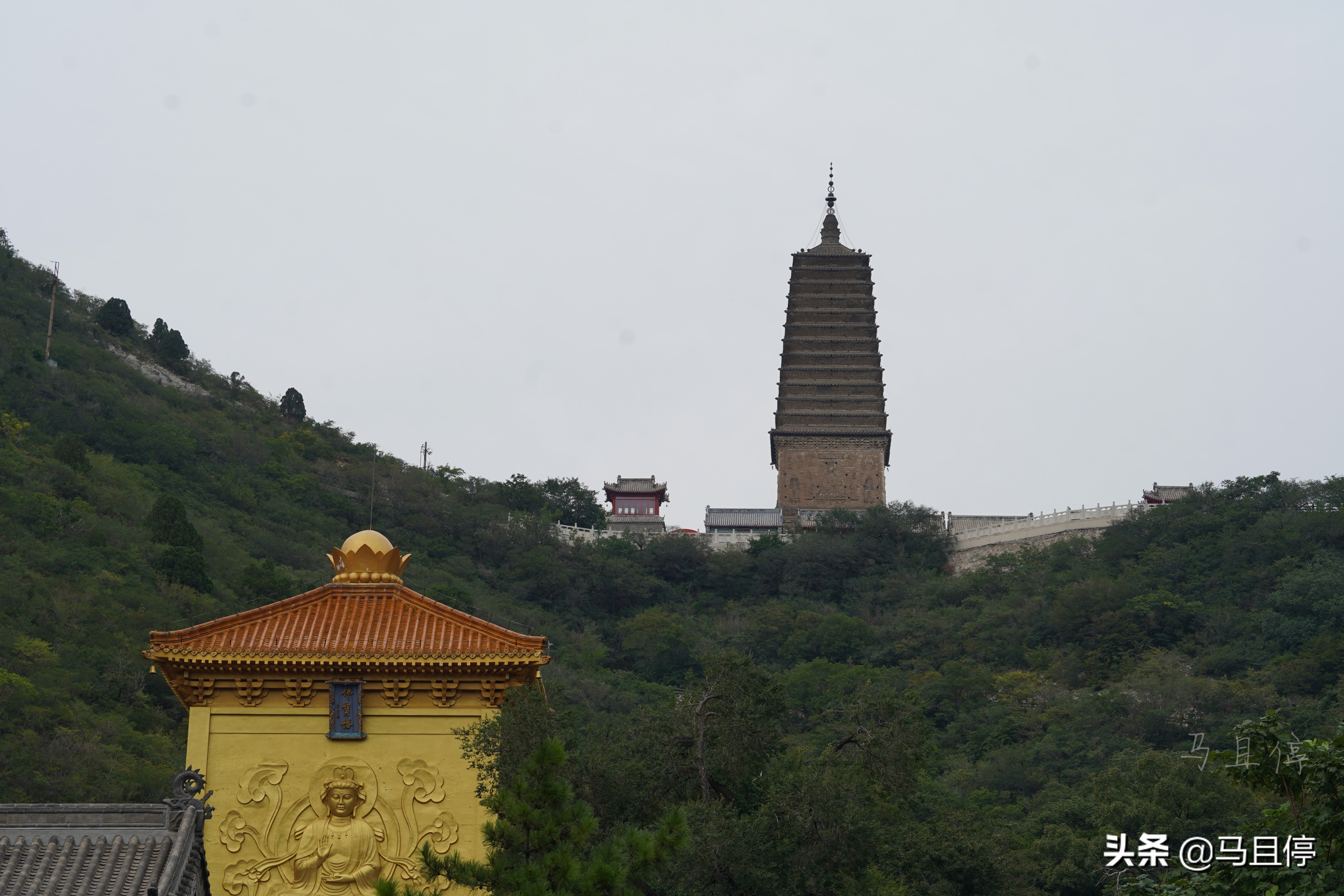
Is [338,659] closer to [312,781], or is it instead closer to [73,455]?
[312,781]

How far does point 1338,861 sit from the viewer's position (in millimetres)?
12070

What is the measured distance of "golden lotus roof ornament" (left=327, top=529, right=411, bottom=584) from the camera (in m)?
17.3

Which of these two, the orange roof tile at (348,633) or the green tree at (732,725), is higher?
the orange roof tile at (348,633)

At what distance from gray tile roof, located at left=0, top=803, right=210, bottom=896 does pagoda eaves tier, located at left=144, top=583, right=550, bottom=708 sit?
291cm

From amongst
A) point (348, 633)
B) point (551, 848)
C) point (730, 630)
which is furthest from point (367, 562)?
point (730, 630)

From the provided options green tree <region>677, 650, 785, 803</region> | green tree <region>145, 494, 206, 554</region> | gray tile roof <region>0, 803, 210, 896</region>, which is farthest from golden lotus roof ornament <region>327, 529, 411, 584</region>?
green tree <region>145, 494, 206, 554</region>

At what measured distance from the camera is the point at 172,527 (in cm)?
4388

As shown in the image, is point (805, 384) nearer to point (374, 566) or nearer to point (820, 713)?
point (820, 713)

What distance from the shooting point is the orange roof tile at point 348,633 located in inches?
639

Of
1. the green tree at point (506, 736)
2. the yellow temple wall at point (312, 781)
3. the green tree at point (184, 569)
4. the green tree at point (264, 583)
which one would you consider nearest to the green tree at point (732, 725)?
the green tree at point (506, 736)

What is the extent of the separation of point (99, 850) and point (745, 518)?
5184cm

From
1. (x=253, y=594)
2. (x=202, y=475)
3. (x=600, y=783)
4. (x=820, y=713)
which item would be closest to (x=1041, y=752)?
(x=820, y=713)

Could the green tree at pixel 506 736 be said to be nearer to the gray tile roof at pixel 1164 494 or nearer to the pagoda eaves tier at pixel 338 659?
the pagoda eaves tier at pixel 338 659

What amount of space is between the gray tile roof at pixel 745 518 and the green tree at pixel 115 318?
2405cm
